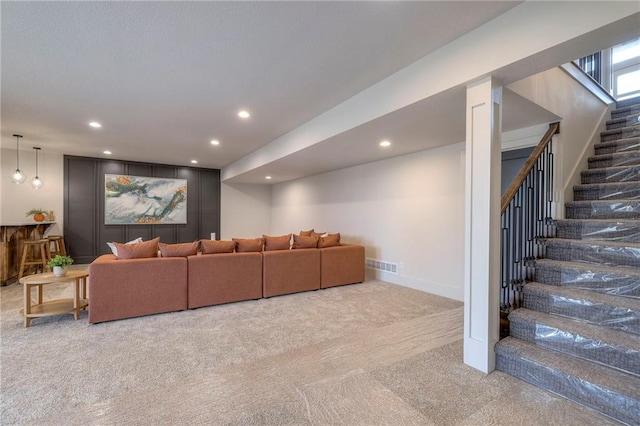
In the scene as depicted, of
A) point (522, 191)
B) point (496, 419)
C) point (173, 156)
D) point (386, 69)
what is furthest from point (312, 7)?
point (173, 156)

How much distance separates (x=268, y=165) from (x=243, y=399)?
4.58 metres

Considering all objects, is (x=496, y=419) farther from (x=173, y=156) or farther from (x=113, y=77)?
(x=173, y=156)

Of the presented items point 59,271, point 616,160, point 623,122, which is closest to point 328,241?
point 59,271

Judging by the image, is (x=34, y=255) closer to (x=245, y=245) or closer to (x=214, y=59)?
(x=245, y=245)

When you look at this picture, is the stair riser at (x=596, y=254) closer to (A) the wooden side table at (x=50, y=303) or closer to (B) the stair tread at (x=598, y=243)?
(B) the stair tread at (x=598, y=243)

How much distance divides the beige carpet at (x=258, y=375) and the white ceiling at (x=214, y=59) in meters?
2.31

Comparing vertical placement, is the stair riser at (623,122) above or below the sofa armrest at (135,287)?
above

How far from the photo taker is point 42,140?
17.5 ft

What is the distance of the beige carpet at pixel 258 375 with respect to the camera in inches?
68.0

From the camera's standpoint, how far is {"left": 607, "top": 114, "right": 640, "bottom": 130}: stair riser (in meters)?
3.80

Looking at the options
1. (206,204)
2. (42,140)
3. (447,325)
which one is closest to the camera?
(447,325)

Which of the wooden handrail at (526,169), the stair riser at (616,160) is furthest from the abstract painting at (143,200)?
the stair riser at (616,160)

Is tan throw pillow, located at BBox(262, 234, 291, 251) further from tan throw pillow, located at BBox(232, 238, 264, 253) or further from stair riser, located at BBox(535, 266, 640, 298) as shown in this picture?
stair riser, located at BBox(535, 266, 640, 298)

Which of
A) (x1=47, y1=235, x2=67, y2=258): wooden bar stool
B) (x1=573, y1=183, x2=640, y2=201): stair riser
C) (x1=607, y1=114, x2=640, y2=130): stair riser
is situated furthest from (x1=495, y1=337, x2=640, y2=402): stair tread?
(x1=47, y1=235, x2=67, y2=258): wooden bar stool
